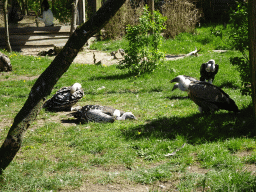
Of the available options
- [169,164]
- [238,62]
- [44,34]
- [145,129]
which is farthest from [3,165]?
[44,34]

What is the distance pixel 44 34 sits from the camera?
16.6m

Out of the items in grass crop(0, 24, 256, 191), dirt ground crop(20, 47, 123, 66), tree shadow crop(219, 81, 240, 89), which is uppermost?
dirt ground crop(20, 47, 123, 66)

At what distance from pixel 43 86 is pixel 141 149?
197 centimetres

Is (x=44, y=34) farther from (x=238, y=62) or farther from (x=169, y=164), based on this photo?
(x=169, y=164)

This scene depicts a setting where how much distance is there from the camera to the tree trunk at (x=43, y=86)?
383cm

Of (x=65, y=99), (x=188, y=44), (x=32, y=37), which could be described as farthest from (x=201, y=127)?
(x=32, y=37)

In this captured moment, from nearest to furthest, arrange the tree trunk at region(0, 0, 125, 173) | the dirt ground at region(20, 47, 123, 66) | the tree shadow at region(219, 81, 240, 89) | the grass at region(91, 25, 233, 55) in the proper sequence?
the tree trunk at region(0, 0, 125, 173) < the tree shadow at region(219, 81, 240, 89) < the dirt ground at region(20, 47, 123, 66) < the grass at region(91, 25, 233, 55)

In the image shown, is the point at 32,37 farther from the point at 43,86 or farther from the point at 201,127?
the point at 43,86

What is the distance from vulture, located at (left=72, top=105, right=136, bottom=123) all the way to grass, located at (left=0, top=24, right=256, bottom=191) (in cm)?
18

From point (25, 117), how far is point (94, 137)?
1.89 meters

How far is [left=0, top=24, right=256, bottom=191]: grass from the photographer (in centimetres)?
392

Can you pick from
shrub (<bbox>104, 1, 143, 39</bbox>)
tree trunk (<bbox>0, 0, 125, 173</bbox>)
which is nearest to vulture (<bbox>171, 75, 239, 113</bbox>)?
tree trunk (<bbox>0, 0, 125, 173</bbox>)

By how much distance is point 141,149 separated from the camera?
4.98 m

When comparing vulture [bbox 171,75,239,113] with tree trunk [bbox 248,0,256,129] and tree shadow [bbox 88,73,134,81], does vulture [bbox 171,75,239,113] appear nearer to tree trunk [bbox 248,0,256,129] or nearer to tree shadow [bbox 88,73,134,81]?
tree trunk [bbox 248,0,256,129]
